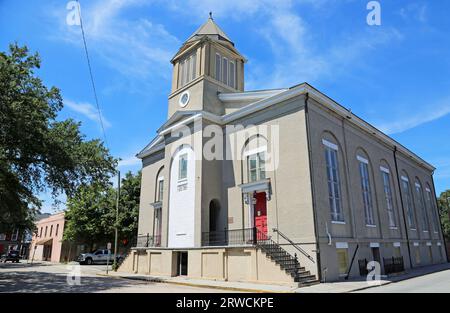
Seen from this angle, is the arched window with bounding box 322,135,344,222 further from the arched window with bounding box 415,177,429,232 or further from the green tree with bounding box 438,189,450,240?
the green tree with bounding box 438,189,450,240

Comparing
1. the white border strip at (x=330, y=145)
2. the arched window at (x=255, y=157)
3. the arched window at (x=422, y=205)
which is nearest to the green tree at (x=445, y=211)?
the arched window at (x=422, y=205)

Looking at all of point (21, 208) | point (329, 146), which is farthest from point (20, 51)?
point (329, 146)

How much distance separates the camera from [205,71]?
2306 cm

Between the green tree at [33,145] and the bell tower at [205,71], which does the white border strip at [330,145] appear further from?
the green tree at [33,145]

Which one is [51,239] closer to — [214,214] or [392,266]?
[214,214]

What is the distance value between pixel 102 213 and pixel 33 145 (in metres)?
23.6

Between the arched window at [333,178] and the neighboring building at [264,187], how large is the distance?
7cm

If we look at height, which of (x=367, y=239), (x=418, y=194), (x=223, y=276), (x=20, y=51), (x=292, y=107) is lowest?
(x=223, y=276)

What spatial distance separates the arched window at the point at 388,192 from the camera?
24.6 meters

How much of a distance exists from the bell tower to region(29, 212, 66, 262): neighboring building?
32.2 meters

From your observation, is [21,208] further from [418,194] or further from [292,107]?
[418,194]

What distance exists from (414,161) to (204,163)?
24463 millimetres

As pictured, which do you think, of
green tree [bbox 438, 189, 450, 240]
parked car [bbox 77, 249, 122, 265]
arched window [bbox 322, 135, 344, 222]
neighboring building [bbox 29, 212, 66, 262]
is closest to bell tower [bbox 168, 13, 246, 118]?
arched window [bbox 322, 135, 344, 222]
